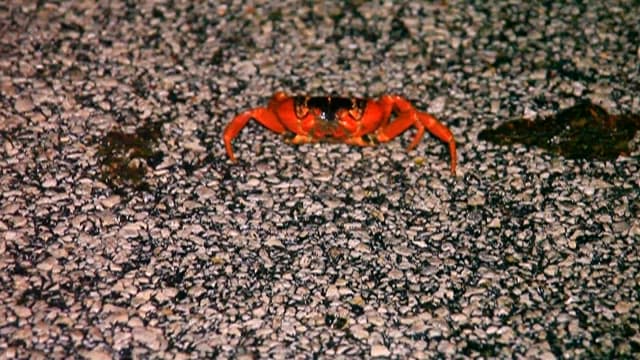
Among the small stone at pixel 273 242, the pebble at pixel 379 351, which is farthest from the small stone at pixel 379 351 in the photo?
the small stone at pixel 273 242

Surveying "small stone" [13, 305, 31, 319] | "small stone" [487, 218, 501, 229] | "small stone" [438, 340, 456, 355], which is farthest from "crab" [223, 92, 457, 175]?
"small stone" [13, 305, 31, 319]

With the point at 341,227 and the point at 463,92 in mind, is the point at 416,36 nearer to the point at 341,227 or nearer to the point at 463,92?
the point at 463,92

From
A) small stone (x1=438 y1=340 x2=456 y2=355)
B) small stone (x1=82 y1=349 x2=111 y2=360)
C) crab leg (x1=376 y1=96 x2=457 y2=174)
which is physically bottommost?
small stone (x1=438 y1=340 x2=456 y2=355)

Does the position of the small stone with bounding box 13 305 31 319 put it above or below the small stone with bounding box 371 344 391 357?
above

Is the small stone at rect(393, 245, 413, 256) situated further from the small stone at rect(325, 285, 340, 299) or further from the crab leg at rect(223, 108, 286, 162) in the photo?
the crab leg at rect(223, 108, 286, 162)

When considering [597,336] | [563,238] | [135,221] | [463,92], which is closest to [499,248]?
[563,238]

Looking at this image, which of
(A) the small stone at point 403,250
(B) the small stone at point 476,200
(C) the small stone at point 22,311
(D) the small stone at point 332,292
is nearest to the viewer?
(C) the small stone at point 22,311

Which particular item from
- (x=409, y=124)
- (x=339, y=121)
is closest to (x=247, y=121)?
(x=339, y=121)

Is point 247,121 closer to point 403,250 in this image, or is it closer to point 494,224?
point 403,250

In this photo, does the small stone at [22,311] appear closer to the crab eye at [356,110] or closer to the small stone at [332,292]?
the small stone at [332,292]
